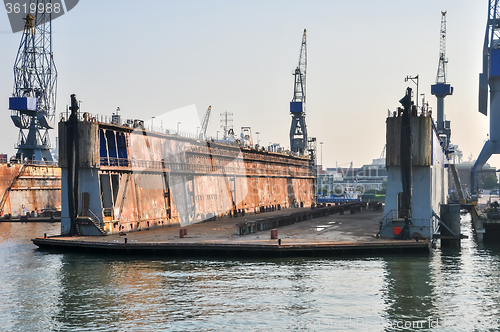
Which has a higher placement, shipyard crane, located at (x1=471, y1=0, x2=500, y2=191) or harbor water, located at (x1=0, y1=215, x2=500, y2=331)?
shipyard crane, located at (x1=471, y1=0, x2=500, y2=191)

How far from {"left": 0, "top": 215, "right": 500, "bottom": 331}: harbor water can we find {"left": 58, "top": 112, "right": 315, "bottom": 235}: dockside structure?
8.35m

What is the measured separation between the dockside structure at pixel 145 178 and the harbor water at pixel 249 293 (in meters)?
8.35

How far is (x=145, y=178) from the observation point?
65.2 m

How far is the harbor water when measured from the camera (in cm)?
2861

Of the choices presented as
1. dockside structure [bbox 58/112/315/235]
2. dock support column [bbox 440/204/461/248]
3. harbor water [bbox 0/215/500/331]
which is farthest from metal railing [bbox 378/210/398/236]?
dockside structure [bbox 58/112/315/235]

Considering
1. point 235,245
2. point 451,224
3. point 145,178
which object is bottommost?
point 235,245

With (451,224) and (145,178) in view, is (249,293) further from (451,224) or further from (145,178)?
(145,178)

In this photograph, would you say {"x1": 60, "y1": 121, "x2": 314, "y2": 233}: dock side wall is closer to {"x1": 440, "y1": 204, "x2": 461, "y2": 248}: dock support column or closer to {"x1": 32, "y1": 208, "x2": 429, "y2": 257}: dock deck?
{"x1": 32, "y1": 208, "x2": 429, "y2": 257}: dock deck

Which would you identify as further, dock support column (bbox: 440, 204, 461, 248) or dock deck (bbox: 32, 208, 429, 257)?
dock support column (bbox: 440, 204, 461, 248)

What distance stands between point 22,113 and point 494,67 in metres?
81.9

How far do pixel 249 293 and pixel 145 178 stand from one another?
33.8 meters

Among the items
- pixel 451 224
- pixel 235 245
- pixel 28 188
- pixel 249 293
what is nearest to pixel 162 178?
pixel 235 245

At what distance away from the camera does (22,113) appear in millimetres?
103312

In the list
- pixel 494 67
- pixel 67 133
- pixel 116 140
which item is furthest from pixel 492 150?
pixel 67 133
